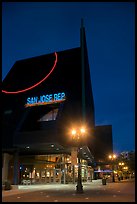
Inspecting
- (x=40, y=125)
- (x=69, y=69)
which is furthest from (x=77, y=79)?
(x=40, y=125)

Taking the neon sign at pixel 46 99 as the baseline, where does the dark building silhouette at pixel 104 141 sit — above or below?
below

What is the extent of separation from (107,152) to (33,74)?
81903 millimetres

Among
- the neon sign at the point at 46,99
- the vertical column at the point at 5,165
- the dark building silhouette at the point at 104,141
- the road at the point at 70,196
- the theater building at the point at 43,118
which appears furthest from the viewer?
the dark building silhouette at the point at 104,141

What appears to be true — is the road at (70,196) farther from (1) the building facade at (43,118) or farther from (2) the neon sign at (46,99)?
(2) the neon sign at (46,99)

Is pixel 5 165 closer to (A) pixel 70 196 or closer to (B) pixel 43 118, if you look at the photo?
(B) pixel 43 118

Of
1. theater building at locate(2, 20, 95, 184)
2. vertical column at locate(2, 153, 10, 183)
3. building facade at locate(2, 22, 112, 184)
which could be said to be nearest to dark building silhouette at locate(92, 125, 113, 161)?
theater building at locate(2, 20, 95, 184)

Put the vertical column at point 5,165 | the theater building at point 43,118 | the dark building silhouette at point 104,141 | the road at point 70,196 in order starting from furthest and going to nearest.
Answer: the dark building silhouette at point 104,141 → the vertical column at point 5,165 → the theater building at point 43,118 → the road at point 70,196

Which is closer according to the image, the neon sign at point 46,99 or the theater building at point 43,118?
the theater building at point 43,118

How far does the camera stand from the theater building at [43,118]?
4528cm

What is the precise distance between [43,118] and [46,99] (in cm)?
383

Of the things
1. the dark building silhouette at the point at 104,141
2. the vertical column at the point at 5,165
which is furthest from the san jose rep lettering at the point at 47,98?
the dark building silhouette at the point at 104,141

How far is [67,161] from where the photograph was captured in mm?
57000

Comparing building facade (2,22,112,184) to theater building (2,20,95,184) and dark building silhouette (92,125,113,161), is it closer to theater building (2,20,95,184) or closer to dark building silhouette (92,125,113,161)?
theater building (2,20,95,184)

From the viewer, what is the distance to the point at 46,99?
48531 mm
